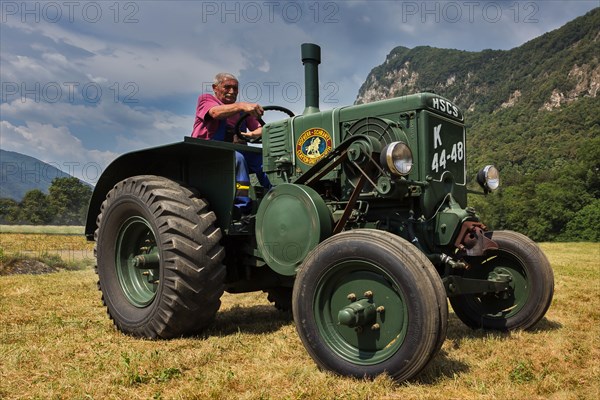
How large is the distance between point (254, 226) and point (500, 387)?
2.47 metres

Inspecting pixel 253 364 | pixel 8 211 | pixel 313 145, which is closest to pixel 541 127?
pixel 8 211

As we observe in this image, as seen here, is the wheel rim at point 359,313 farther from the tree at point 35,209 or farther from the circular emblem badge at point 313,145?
the tree at point 35,209

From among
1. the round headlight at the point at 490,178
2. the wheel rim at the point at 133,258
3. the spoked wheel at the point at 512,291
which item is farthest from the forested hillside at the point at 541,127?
the wheel rim at the point at 133,258

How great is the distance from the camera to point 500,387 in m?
2.83

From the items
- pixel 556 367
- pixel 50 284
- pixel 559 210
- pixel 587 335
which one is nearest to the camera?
pixel 556 367

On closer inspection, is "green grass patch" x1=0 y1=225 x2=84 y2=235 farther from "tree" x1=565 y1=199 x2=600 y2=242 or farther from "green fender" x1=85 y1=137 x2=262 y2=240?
"tree" x1=565 y1=199 x2=600 y2=242

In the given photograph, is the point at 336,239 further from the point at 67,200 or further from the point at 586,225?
the point at 67,200

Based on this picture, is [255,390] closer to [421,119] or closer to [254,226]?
→ [254,226]

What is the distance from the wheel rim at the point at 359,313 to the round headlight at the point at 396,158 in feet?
2.48

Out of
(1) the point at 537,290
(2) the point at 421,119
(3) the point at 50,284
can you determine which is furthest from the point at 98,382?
(3) the point at 50,284

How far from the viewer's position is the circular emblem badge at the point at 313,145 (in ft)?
14.6

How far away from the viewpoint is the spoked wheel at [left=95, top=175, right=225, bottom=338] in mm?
3973

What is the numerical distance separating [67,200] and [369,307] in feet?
276

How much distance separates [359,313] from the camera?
2.99 metres
